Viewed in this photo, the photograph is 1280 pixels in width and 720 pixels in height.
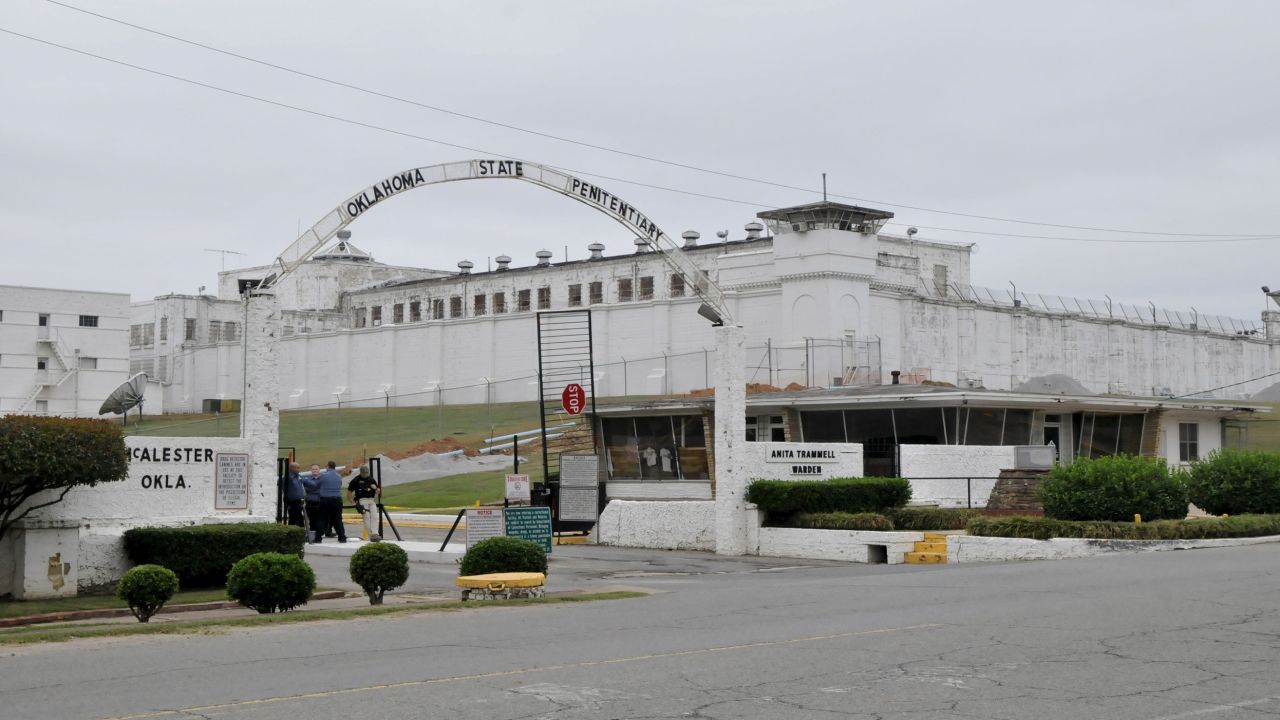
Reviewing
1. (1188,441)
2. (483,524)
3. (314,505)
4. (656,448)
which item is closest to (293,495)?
(314,505)

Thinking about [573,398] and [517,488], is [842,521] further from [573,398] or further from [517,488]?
[573,398]

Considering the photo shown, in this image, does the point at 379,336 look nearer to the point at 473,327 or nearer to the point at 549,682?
the point at 473,327

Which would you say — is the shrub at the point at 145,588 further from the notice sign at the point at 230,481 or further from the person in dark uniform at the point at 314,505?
the person in dark uniform at the point at 314,505

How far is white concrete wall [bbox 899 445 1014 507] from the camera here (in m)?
32.5

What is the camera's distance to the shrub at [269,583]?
1536 cm

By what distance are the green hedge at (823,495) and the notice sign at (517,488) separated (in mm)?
4399

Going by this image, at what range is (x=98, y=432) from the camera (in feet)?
55.9

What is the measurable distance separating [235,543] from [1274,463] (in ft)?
65.8

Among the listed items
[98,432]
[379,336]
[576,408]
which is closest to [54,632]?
[98,432]

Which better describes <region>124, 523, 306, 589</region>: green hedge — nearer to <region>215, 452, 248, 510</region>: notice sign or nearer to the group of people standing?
<region>215, 452, 248, 510</region>: notice sign

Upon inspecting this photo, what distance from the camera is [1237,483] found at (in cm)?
2708

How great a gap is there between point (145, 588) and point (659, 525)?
15.2 meters

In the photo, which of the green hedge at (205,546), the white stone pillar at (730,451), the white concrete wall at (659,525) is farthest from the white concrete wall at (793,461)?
the green hedge at (205,546)

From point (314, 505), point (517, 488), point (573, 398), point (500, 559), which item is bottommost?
point (500, 559)
